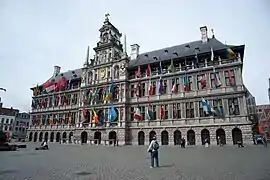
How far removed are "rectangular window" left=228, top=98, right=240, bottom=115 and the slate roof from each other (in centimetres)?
809

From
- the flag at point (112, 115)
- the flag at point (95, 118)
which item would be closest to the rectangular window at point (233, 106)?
the flag at point (112, 115)

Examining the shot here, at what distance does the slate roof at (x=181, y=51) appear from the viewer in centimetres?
3266

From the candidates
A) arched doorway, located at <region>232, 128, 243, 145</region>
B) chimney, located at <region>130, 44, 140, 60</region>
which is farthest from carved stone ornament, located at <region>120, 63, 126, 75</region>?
arched doorway, located at <region>232, 128, 243, 145</region>

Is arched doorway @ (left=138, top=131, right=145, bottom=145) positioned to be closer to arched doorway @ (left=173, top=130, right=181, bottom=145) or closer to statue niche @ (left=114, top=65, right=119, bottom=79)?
arched doorway @ (left=173, top=130, right=181, bottom=145)

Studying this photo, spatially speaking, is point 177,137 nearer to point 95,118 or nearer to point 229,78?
point 229,78

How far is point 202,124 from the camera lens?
1161 inches

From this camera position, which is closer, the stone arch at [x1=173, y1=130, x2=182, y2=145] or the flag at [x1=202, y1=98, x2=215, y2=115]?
the flag at [x1=202, y1=98, x2=215, y2=115]

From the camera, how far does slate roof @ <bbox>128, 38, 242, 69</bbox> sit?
107 feet

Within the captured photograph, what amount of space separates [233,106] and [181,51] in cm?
1354

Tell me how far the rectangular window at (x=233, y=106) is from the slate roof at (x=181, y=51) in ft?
26.6

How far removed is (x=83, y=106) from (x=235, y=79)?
28352 millimetres

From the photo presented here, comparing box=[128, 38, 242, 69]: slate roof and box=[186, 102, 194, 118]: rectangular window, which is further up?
box=[128, 38, 242, 69]: slate roof

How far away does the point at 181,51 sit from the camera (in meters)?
36.2

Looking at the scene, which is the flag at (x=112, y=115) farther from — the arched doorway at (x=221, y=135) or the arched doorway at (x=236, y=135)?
the arched doorway at (x=236, y=135)
